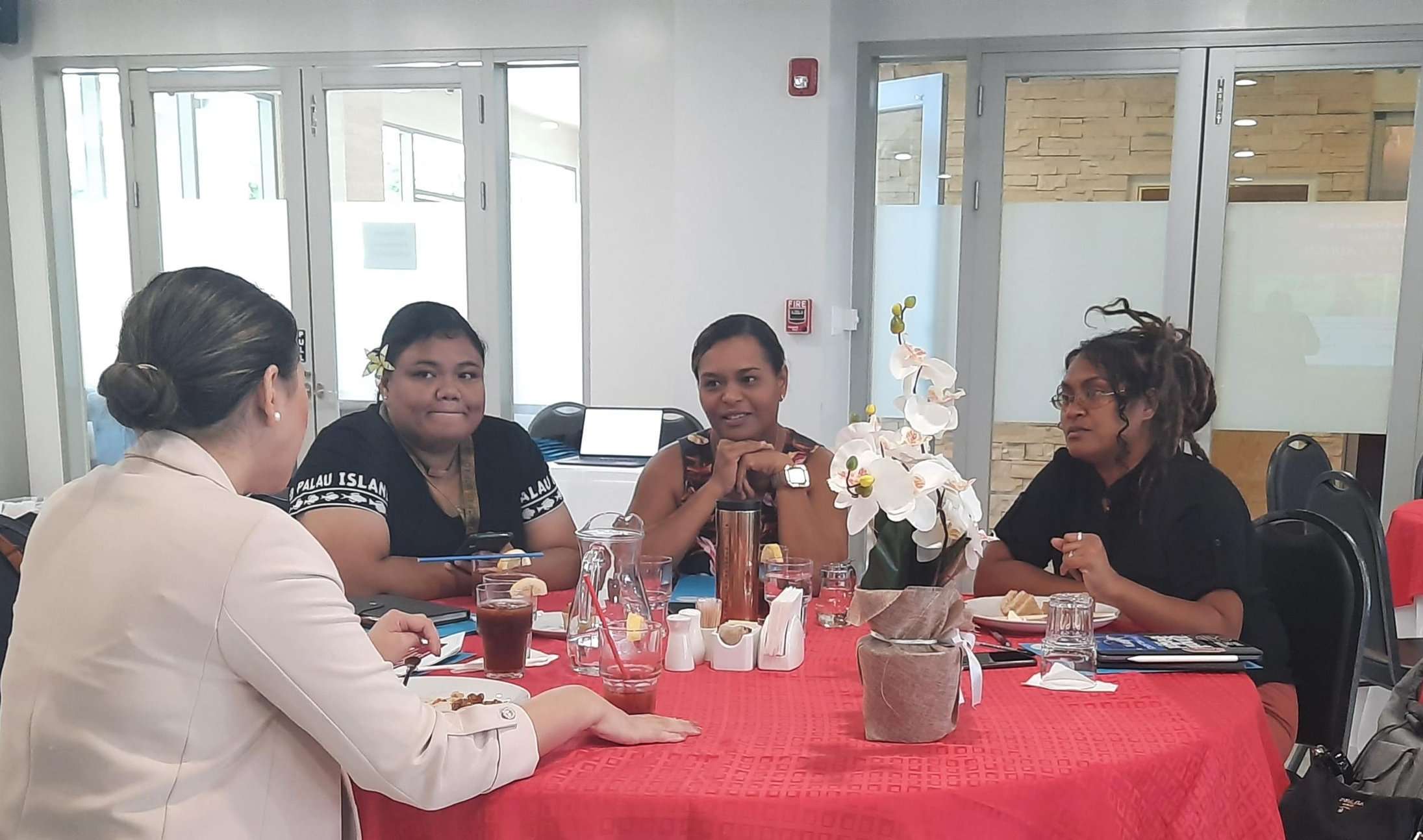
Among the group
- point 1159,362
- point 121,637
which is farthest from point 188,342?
point 1159,362

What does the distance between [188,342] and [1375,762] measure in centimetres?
205

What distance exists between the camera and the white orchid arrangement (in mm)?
1342

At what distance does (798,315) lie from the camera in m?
4.19

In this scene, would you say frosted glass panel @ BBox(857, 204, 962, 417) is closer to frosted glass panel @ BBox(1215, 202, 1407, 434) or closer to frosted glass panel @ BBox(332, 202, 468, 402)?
frosted glass panel @ BBox(1215, 202, 1407, 434)

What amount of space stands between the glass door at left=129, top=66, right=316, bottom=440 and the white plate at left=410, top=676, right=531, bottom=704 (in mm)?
3798

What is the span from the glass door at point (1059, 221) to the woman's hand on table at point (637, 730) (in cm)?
347

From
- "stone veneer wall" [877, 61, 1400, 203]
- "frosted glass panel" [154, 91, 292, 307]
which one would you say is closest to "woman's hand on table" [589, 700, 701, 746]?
"stone veneer wall" [877, 61, 1400, 203]

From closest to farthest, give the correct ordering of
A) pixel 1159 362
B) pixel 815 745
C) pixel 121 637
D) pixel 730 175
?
pixel 121 637
pixel 815 745
pixel 1159 362
pixel 730 175

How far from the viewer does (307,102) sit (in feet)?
15.5

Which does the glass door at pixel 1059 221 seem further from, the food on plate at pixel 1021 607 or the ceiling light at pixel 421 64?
the food on plate at pixel 1021 607

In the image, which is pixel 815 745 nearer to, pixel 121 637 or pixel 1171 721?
pixel 1171 721

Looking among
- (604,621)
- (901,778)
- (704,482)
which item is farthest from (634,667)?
(704,482)

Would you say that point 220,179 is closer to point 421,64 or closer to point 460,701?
point 421,64

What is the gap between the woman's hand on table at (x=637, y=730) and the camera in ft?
4.12
